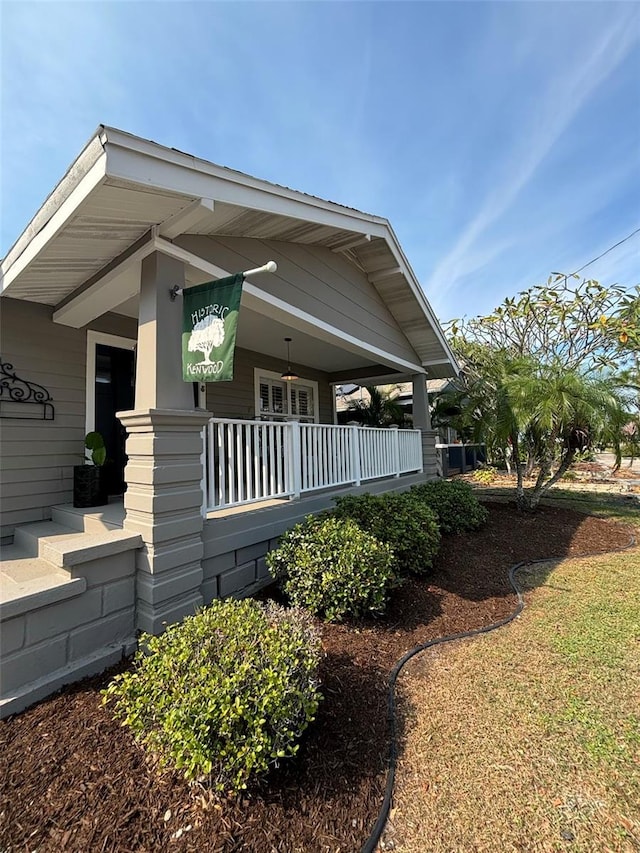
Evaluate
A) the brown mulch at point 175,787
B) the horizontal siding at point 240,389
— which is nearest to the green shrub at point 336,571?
the brown mulch at point 175,787

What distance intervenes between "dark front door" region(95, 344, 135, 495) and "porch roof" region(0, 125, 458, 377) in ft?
2.85

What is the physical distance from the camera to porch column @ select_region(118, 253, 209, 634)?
2930 millimetres

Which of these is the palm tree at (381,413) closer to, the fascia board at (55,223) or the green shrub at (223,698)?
the fascia board at (55,223)

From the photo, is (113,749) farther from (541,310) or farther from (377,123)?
(541,310)

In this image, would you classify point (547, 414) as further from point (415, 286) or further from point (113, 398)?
point (113, 398)

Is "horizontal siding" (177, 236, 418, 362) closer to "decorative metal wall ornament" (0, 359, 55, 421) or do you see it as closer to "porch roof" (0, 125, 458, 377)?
"porch roof" (0, 125, 458, 377)

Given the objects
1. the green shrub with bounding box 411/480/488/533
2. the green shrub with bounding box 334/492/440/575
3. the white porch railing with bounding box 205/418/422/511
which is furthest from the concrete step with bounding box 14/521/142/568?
the green shrub with bounding box 411/480/488/533

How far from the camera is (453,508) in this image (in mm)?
6316

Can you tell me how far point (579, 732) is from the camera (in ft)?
7.23

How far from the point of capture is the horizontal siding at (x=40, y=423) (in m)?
3.88

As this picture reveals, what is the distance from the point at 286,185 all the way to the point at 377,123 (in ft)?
13.5

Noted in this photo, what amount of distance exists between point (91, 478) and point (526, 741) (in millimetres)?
4479

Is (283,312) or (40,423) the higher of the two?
(283,312)

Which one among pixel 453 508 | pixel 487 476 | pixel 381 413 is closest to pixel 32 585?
pixel 453 508
